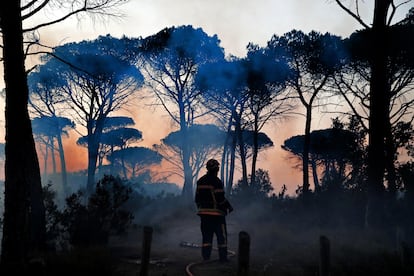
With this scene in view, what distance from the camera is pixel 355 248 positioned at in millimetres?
9430

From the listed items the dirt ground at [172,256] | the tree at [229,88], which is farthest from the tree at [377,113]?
the tree at [229,88]

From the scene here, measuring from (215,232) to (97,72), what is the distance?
709 inches

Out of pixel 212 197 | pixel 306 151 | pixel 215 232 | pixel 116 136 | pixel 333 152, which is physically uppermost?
pixel 116 136

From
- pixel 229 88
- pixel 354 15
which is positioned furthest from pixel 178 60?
pixel 354 15

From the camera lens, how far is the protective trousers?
8.00 meters

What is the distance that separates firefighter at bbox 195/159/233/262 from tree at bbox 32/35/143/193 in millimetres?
17638

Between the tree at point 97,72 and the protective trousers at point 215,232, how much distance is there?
58.4ft

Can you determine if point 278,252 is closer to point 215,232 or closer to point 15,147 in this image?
point 215,232

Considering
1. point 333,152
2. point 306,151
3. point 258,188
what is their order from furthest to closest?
point 333,152
point 258,188
point 306,151

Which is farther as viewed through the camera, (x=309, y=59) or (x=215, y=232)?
(x=309, y=59)

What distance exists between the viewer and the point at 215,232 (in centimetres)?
812

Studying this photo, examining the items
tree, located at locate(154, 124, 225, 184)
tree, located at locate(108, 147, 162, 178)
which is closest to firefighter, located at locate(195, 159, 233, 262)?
tree, located at locate(154, 124, 225, 184)

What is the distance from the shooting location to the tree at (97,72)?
24422mm

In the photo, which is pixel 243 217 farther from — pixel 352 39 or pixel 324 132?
pixel 324 132
